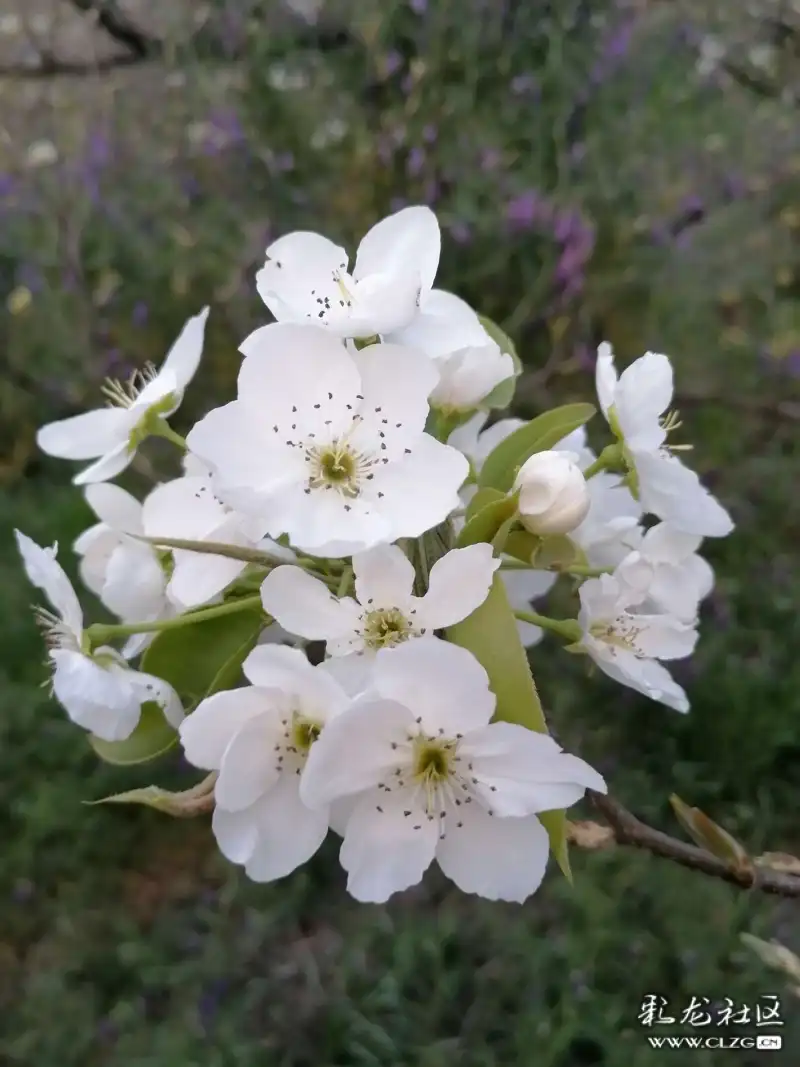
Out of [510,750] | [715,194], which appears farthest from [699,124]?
[510,750]

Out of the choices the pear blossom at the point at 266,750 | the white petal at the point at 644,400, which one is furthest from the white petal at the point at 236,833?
the white petal at the point at 644,400

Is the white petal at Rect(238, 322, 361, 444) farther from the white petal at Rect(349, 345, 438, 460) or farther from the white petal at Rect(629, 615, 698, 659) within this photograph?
the white petal at Rect(629, 615, 698, 659)

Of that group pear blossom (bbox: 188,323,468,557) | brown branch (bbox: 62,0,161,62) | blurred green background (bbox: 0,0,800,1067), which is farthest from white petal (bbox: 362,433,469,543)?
brown branch (bbox: 62,0,161,62)

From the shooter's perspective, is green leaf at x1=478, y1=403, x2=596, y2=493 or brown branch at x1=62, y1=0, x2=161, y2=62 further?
brown branch at x1=62, y1=0, x2=161, y2=62

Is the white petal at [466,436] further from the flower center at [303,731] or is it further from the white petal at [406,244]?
the flower center at [303,731]

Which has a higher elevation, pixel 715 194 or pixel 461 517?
pixel 461 517

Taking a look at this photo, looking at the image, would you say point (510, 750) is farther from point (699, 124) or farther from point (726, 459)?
point (699, 124)
